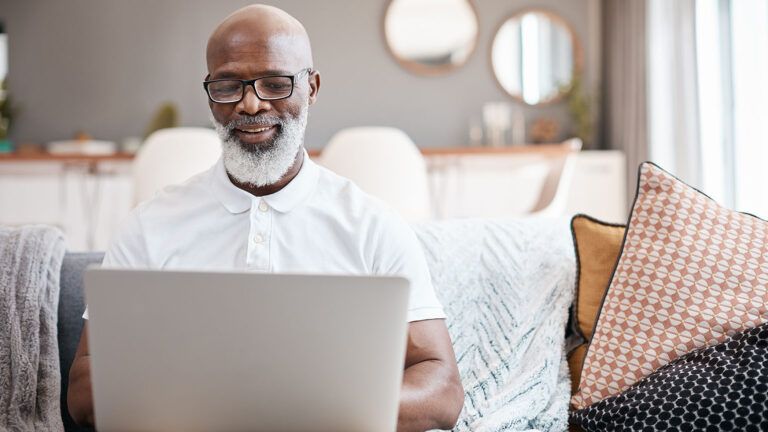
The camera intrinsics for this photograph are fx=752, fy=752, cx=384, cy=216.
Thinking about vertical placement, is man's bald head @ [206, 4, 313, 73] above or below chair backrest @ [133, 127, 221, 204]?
above

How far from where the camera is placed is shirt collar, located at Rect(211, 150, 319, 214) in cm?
142

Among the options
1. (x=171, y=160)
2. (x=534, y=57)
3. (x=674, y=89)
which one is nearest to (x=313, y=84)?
(x=171, y=160)

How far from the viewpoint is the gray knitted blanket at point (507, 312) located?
60.2 inches

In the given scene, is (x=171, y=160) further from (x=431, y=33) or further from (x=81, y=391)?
(x=431, y=33)

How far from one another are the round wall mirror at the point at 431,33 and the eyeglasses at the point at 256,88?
4277 millimetres

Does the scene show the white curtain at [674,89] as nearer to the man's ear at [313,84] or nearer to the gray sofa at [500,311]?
the gray sofa at [500,311]

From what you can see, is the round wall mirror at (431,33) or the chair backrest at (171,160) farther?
the round wall mirror at (431,33)

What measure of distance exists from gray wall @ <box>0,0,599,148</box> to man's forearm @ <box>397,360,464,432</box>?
176 inches

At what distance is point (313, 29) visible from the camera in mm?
5570

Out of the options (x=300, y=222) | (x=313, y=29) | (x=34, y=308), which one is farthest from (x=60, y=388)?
(x=313, y=29)

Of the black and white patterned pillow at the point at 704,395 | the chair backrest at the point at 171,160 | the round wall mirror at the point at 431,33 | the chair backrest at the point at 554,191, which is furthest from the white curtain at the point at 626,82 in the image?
the black and white patterned pillow at the point at 704,395

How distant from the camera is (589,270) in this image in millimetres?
1708

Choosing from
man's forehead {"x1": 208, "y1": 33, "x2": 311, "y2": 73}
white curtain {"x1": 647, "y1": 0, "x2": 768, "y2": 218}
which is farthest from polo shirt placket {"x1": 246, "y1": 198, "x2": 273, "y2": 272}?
white curtain {"x1": 647, "y1": 0, "x2": 768, "y2": 218}

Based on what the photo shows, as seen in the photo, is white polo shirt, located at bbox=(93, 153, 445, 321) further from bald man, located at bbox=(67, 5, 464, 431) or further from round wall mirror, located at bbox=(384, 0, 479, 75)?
round wall mirror, located at bbox=(384, 0, 479, 75)
